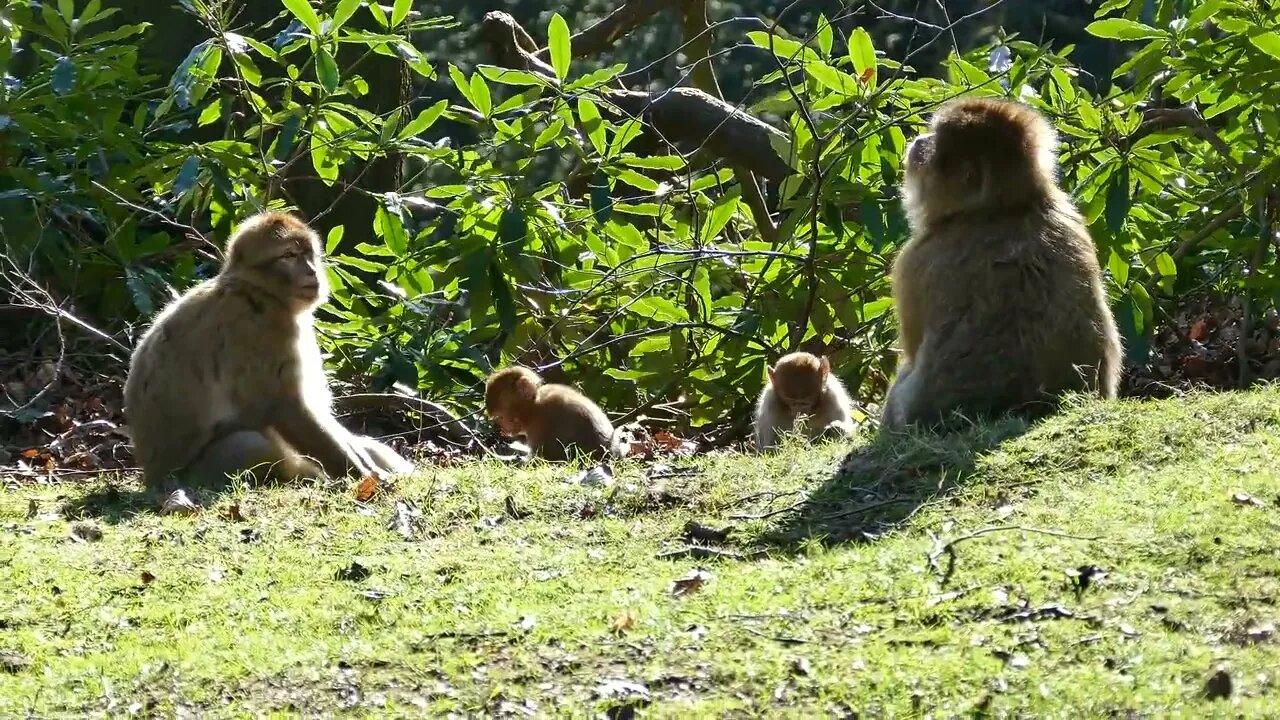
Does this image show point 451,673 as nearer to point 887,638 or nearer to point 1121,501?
point 887,638

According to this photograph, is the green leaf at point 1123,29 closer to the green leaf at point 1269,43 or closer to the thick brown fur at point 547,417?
the green leaf at point 1269,43

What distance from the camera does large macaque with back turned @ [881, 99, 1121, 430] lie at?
6.75 metres

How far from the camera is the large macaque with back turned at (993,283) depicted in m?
6.75

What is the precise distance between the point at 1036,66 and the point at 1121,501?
4592 millimetres

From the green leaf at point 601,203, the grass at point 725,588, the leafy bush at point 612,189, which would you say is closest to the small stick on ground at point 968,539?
the grass at point 725,588

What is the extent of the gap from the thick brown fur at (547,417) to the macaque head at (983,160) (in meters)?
2.45

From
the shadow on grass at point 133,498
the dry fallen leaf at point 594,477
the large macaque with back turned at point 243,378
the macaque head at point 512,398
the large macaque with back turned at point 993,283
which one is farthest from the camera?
the macaque head at point 512,398

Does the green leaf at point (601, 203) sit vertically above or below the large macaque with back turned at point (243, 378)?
above

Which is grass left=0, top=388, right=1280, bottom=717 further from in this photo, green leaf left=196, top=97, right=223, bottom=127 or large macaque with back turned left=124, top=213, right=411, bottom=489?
green leaf left=196, top=97, right=223, bottom=127

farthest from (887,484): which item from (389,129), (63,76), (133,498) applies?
(63,76)

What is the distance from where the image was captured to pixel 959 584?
4.85 m

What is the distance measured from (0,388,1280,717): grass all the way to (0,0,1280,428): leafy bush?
2.59m

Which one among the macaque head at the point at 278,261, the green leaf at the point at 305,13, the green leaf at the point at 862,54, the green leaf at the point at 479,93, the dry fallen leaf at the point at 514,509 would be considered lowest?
the dry fallen leaf at the point at 514,509

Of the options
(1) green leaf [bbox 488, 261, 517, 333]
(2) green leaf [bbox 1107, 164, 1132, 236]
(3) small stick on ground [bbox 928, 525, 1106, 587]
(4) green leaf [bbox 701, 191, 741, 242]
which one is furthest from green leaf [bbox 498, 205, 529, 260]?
(3) small stick on ground [bbox 928, 525, 1106, 587]
